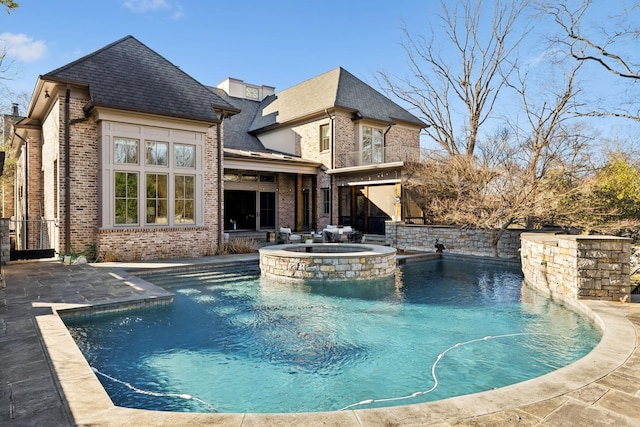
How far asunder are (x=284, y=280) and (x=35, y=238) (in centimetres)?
1148

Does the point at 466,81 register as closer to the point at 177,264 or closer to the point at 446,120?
the point at 446,120

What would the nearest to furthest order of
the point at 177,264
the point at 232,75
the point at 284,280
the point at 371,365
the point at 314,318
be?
the point at 371,365 < the point at 314,318 < the point at 284,280 < the point at 177,264 < the point at 232,75

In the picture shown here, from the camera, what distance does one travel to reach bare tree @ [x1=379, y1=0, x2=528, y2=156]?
1877cm

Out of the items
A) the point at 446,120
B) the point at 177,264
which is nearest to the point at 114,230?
the point at 177,264

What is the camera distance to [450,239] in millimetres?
13859

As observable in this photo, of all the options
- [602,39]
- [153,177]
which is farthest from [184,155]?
[602,39]

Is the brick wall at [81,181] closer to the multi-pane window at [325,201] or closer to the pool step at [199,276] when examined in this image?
the pool step at [199,276]

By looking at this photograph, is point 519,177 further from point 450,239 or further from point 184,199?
point 184,199

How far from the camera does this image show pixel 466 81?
64.0 ft

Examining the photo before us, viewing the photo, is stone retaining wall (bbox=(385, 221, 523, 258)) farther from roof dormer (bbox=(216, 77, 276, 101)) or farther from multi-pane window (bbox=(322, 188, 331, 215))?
roof dormer (bbox=(216, 77, 276, 101))

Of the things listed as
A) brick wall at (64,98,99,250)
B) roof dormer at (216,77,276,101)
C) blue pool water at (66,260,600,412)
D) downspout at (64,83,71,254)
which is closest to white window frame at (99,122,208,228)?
brick wall at (64,98,99,250)

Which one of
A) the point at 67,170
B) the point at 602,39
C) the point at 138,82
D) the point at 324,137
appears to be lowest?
the point at 67,170

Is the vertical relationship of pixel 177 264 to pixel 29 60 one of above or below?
below

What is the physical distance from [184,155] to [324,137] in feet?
26.8
